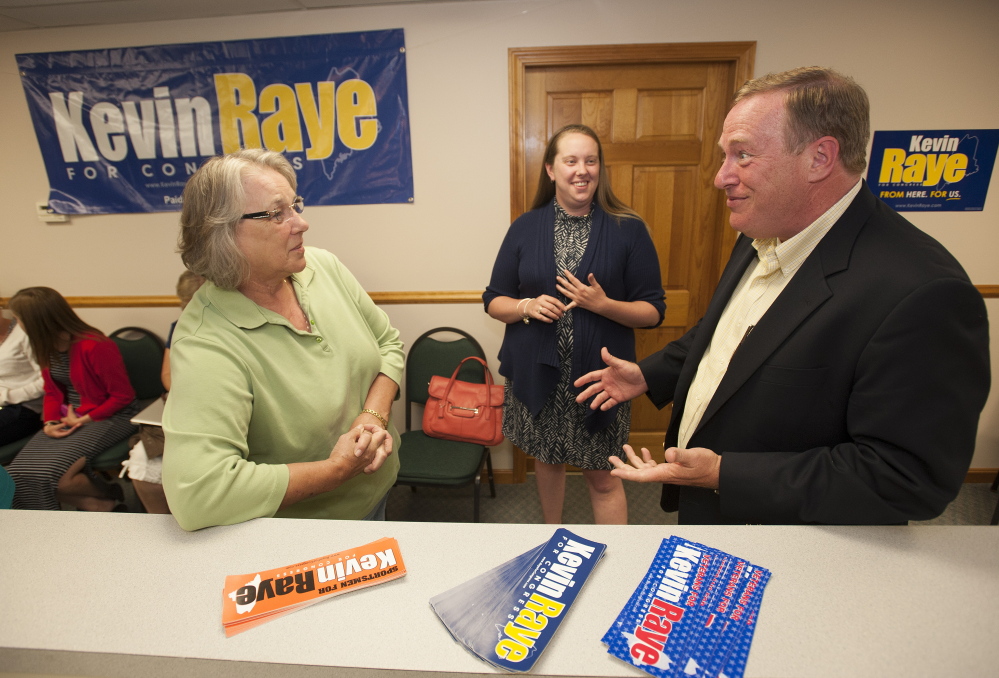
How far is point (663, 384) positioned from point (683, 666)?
92cm

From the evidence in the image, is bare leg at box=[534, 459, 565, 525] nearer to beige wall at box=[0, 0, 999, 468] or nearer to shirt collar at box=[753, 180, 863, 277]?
beige wall at box=[0, 0, 999, 468]

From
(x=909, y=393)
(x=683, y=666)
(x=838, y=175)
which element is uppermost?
(x=838, y=175)

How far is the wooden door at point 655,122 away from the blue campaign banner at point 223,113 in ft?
2.41

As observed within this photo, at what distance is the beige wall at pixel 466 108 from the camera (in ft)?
8.34

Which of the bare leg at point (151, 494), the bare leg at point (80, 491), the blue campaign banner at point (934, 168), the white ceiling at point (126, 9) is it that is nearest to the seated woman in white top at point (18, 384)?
the bare leg at point (80, 491)

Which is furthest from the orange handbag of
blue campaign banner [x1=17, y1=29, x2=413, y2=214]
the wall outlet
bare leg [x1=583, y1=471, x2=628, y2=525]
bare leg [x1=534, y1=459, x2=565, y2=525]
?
the wall outlet

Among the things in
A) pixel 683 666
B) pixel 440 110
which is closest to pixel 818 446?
pixel 683 666

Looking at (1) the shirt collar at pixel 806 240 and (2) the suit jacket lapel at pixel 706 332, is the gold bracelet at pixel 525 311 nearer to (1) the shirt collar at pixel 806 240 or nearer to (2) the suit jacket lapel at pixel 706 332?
(2) the suit jacket lapel at pixel 706 332

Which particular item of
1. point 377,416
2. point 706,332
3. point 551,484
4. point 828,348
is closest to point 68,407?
point 377,416

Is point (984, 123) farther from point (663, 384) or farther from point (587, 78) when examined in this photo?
point (663, 384)

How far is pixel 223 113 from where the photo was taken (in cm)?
282

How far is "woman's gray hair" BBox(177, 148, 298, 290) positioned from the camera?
1146mm

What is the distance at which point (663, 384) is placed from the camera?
1.53 m

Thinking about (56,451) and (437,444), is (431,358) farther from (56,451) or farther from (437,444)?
(56,451)
